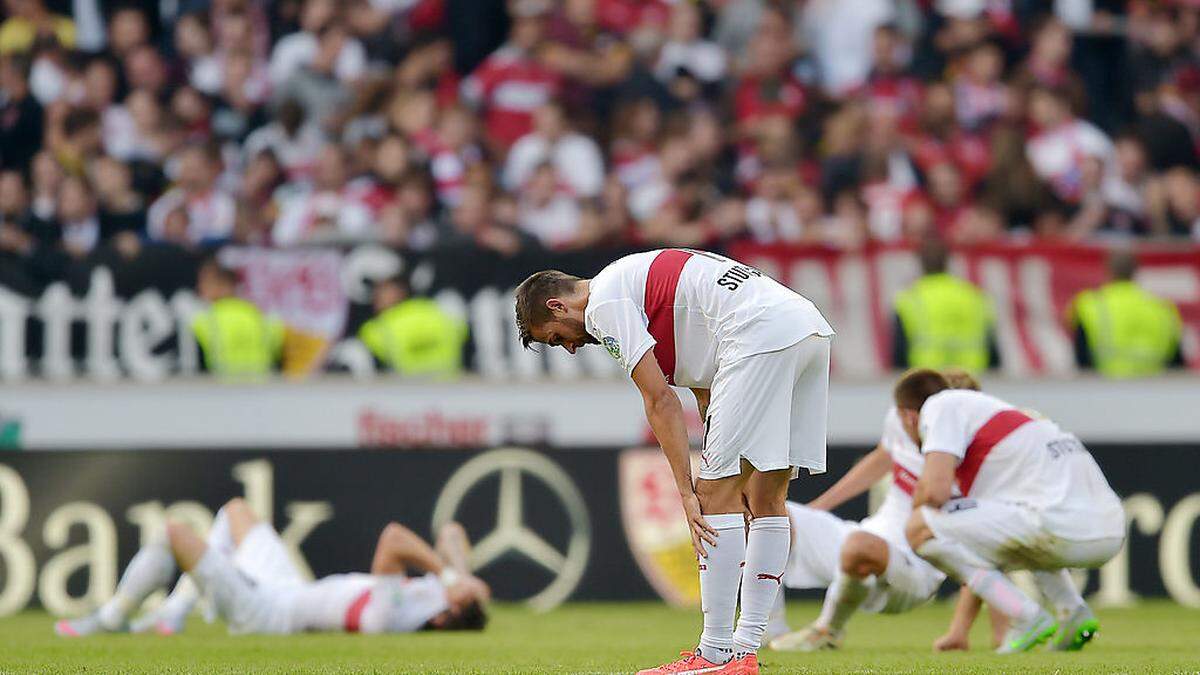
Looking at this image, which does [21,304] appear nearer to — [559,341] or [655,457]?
[655,457]

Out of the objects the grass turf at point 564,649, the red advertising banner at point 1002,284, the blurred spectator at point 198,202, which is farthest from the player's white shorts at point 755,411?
the blurred spectator at point 198,202

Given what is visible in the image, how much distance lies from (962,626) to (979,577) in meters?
0.45

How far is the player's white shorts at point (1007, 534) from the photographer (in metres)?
9.37

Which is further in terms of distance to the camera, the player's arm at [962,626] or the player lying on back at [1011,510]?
the player's arm at [962,626]

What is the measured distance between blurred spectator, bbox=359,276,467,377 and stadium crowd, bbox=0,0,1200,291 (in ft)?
1.69

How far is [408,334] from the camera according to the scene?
1476 centimetres

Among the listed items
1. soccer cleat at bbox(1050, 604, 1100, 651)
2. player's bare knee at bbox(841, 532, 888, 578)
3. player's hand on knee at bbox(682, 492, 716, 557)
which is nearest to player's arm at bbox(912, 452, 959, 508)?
player's bare knee at bbox(841, 532, 888, 578)

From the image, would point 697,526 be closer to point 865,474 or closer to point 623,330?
point 623,330

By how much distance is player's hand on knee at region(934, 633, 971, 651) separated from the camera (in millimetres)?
9797

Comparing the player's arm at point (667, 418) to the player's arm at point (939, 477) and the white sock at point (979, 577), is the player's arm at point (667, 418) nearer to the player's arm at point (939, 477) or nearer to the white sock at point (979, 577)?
the player's arm at point (939, 477)

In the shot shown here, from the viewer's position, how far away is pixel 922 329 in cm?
1495

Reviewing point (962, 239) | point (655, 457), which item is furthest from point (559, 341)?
point (962, 239)

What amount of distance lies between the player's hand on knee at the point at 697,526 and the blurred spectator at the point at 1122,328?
26.4ft

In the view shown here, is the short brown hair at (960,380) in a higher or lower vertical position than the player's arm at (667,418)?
lower
